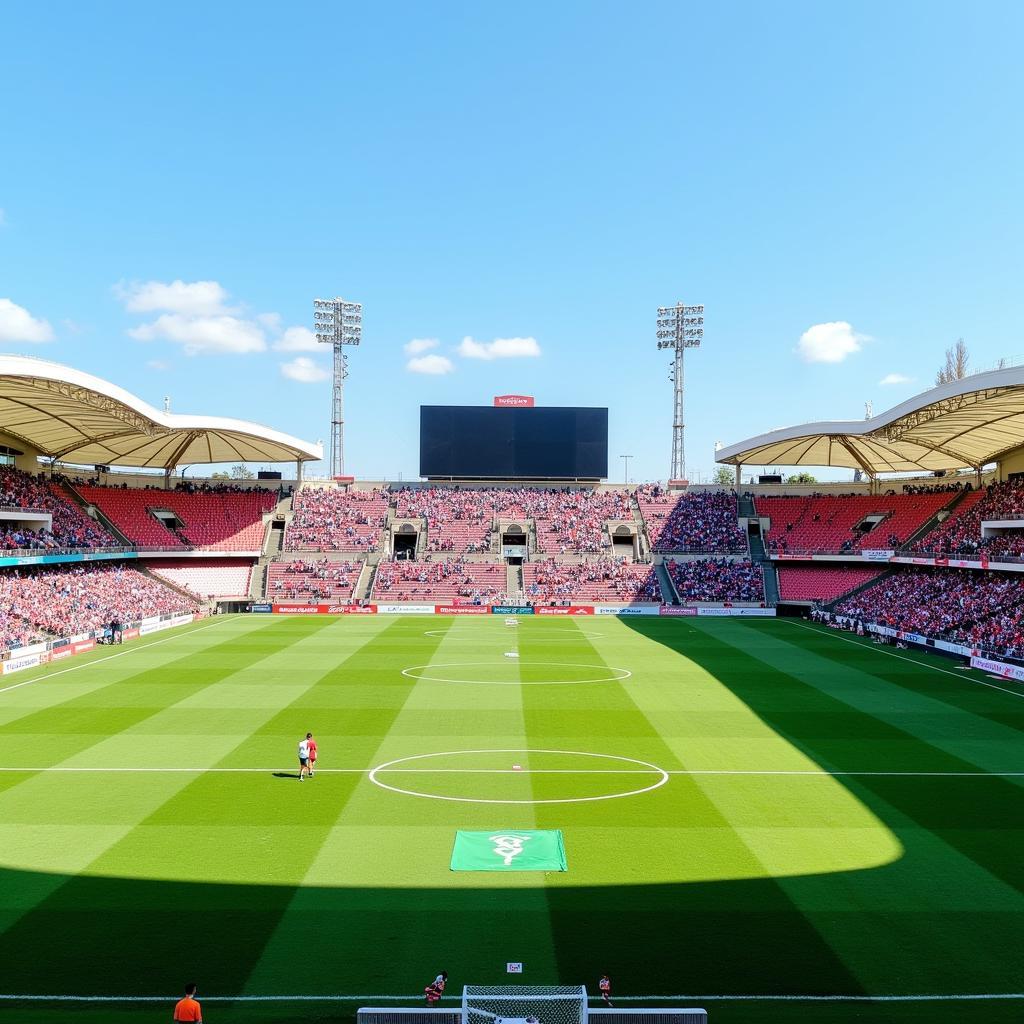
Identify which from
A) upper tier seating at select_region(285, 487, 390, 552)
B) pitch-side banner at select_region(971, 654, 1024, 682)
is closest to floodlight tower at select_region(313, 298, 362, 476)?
upper tier seating at select_region(285, 487, 390, 552)

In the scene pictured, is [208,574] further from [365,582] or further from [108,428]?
[108,428]

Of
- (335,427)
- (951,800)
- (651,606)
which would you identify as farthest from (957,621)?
(335,427)

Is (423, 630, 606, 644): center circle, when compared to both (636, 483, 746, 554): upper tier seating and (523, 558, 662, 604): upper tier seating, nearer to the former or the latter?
(523, 558, 662, 604): upper tier seating

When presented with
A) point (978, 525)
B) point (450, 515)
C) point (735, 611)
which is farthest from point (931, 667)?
point (450, 515)

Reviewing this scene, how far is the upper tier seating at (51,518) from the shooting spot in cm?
5169

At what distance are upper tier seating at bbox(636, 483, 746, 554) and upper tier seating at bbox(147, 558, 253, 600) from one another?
106ft

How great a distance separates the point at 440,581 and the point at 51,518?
87.3 feet

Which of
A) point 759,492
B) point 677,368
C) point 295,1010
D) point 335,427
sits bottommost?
point 295,1010

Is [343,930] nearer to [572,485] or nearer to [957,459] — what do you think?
[957,459]

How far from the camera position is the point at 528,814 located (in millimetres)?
19625

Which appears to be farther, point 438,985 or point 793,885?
point 793,885

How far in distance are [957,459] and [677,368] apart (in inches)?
1020

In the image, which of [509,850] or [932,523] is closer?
[509,850]

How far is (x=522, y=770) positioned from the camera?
906 inches
